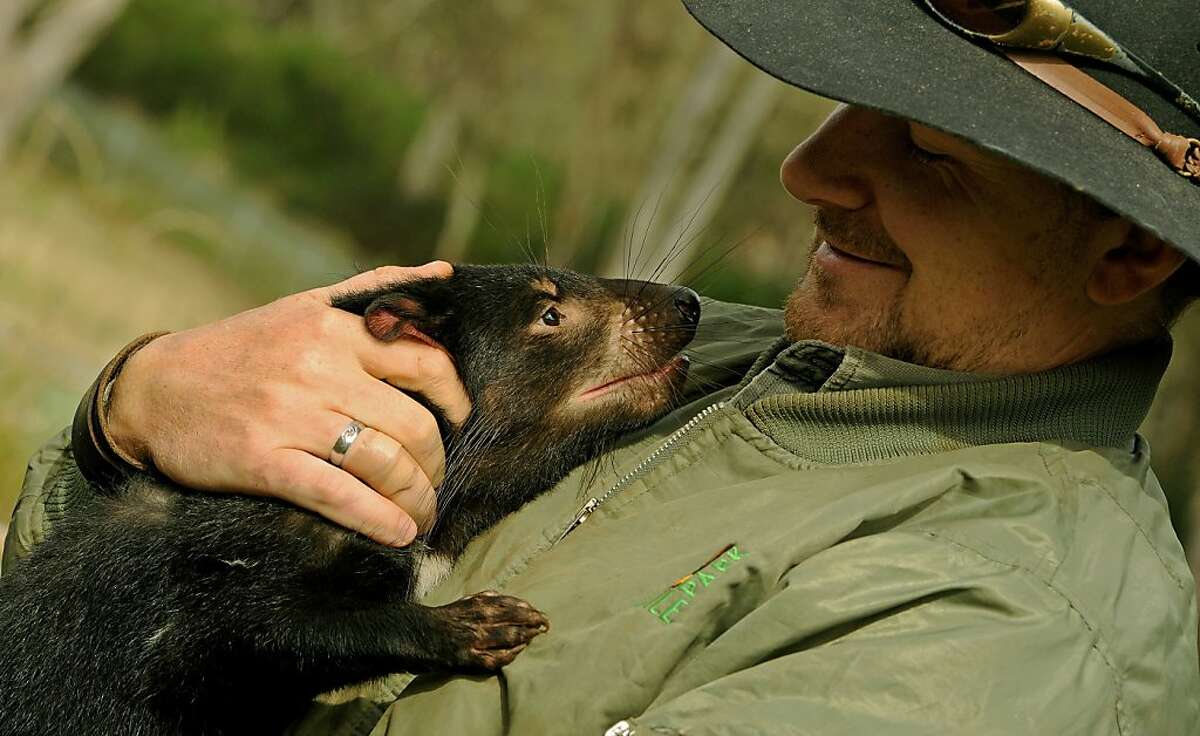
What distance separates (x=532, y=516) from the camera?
2682 mm

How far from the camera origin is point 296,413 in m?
2.56

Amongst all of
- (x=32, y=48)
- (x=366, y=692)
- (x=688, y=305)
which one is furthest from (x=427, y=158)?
(x=366, y=692)

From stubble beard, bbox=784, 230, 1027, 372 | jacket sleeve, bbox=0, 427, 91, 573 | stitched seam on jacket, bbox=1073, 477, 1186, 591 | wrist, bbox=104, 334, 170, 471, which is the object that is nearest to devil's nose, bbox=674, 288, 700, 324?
stubble beard, bbox=784, 230, 1027, 372

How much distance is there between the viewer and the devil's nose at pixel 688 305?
2998 mm

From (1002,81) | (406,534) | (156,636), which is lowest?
(156,636)

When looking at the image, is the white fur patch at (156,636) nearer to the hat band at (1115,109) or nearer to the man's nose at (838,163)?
the man's nose at (838,163)

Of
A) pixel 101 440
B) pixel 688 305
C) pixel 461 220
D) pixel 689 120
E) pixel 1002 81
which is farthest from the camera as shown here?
pixel 461 220

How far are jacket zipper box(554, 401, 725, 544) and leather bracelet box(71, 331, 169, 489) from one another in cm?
88

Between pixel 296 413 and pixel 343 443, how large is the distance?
100mm

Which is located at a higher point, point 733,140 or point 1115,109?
→ point 1115,109

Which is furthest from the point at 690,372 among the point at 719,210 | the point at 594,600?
the point at 719,210

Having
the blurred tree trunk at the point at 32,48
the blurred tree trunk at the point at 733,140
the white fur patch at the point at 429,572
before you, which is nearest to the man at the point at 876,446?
the white fur patch at the point at 429,572

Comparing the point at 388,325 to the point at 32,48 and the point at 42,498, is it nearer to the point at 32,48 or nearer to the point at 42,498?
the point at 42,498

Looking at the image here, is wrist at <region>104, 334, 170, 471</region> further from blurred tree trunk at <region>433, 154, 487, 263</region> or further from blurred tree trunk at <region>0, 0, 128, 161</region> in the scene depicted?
blurred tree trunk at <region>433, 154, 487, 263</region>
